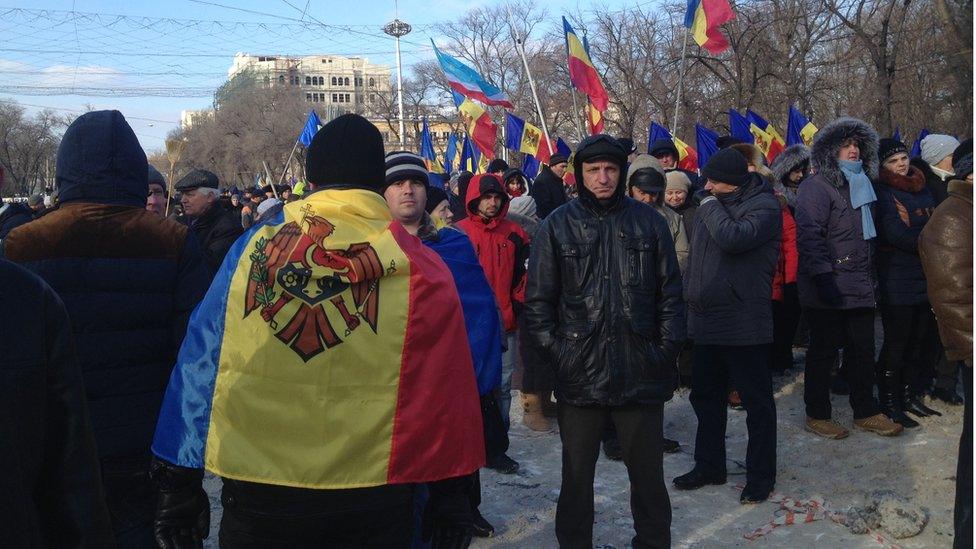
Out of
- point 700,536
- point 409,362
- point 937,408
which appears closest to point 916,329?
point 937,408

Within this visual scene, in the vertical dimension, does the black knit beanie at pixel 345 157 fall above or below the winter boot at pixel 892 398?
above

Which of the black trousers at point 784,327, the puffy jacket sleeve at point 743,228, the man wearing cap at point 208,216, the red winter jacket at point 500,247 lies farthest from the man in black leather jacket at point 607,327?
the black trousers at point 784,327

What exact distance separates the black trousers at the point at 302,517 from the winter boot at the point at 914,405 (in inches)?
208

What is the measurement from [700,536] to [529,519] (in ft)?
3.10

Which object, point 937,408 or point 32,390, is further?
point 937,408

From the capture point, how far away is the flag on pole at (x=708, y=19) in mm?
12281

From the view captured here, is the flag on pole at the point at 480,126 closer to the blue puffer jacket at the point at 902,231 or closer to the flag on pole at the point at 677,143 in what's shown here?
the flag on pole at the point at 677,143

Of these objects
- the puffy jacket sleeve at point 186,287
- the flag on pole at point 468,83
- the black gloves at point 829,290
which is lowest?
the black gloves at point 829,290

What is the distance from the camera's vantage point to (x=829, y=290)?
18.5ft

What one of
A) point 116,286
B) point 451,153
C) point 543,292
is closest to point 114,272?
point 116,286

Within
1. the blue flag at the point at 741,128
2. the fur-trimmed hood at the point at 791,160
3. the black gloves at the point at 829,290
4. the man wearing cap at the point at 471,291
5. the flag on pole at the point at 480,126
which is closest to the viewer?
the man wearing cap at the point at 471,291

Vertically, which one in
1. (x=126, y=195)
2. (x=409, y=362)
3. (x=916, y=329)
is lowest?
(x=916, y=329)

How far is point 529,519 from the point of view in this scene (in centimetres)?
474

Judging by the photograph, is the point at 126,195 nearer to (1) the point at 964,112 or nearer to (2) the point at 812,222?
(2) the point at 812,222
